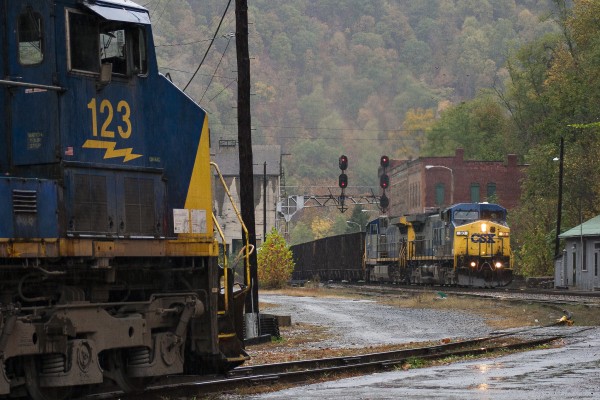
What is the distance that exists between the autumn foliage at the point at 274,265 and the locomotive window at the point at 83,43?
137 feet

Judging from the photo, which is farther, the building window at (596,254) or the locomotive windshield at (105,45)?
the building window at (596,254)

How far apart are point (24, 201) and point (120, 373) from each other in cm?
250

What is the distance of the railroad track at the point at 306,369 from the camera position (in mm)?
13039

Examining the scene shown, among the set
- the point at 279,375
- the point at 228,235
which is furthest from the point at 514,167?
the point at 279,375

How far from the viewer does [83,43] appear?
467 inches

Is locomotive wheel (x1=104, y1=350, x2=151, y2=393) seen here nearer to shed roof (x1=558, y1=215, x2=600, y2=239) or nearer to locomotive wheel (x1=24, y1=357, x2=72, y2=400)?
locomotive wheel (x1=24, y1=357, x2=72, y2=400)

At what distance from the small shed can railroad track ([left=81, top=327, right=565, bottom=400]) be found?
31006 mm

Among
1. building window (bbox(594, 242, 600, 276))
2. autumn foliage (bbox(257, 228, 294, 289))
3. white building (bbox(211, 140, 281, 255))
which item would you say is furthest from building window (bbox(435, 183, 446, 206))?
building window (bbox(594, 242, 600, 276))

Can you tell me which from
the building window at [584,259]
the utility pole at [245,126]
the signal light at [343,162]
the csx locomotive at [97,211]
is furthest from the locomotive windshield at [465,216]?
the csx locomotive at [97,211]

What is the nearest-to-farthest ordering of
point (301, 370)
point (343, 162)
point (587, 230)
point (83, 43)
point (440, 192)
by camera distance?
point (83, 43), point (301, 370), point (343, 162), point (587, 230), point (440, 192)

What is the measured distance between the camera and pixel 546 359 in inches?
654

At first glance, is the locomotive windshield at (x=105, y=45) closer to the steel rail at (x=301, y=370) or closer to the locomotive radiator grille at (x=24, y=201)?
the locomotive radiator grille at (x=24, y=201)

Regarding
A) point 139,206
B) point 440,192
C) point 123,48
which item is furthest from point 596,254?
point 440,192

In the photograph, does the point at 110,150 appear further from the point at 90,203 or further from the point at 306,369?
the point at 306,369
